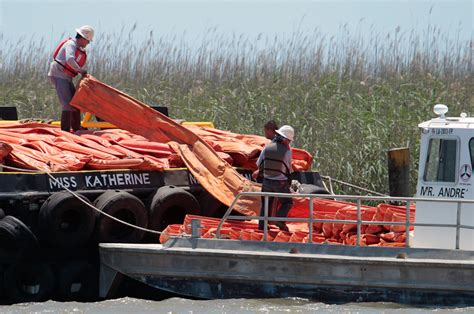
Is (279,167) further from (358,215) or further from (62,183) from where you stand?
(62,183)

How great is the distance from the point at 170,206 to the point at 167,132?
1.40 meters

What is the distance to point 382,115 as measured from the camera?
19.9 m

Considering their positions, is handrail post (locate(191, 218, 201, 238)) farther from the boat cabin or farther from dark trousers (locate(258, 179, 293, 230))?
the boat cabin

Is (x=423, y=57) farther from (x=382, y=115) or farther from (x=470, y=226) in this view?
(x=470, y=226)

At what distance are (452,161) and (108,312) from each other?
3.46 metres

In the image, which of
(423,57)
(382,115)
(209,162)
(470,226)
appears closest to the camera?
(470,226)

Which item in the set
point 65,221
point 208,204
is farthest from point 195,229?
point 208,204

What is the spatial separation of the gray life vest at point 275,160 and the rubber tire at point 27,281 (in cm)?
239

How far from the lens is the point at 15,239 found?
1374cm

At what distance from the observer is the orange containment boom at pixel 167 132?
1498 cm

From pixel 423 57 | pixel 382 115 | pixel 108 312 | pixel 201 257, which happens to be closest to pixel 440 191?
pixel 201 257

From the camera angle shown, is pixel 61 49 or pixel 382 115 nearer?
pixel 61 49

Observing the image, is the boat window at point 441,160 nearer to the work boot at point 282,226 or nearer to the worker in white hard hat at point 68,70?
the work boot at point 282,226

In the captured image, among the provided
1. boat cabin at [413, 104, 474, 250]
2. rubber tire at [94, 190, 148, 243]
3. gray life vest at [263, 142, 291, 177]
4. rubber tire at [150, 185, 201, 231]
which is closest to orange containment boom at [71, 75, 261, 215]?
rubber tire at [150, 185, 201, 231]
